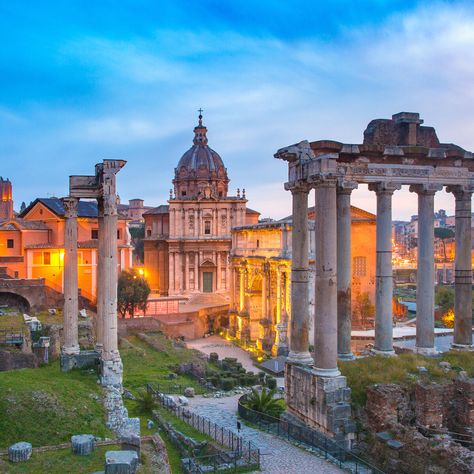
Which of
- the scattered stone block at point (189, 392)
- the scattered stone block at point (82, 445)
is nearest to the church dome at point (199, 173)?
the scattered stone block at point (189, 392)

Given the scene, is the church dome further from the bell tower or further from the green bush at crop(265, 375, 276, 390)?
the green bush at crop(265, 375, 276, 390)

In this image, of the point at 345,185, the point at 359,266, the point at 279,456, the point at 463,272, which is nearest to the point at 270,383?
the point at 463,272

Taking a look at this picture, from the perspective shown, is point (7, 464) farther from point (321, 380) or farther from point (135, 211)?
point (135, 211)

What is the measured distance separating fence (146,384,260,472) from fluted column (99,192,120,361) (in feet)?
9.96

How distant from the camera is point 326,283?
16.2 meters

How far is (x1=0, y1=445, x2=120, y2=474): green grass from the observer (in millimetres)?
Result: 11570

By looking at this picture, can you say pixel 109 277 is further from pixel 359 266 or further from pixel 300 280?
pixel 359 266

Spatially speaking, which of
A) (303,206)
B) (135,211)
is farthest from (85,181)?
(135,211)

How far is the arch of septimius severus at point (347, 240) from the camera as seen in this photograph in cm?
1622

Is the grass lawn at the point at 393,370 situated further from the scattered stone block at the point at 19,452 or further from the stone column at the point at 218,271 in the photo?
the stone column at the point at 218,271

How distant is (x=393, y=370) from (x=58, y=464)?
9.67m

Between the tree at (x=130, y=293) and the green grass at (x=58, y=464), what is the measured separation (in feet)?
109

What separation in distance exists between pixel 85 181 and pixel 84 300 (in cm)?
2392

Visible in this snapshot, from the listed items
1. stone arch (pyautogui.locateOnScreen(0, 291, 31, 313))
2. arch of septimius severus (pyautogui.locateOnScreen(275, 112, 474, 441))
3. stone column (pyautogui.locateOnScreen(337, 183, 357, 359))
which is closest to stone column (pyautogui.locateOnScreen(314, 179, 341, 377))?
arch of septimius severus (pyautogui.locateOnScreen(275, 112, 474, 441))
